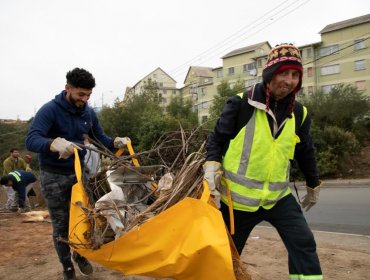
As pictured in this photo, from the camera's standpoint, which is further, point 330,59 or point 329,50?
point 329,50

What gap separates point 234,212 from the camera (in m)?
2.83

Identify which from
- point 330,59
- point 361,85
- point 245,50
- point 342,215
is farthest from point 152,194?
point 245,50

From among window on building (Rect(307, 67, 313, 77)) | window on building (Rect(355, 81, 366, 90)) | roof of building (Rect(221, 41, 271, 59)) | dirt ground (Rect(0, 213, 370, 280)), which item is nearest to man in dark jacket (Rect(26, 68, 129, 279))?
dirt ground (Rect(0, 213, 370, 280))

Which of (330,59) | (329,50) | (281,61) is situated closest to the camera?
(281,61)

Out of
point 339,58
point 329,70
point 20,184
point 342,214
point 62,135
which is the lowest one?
point 342,214

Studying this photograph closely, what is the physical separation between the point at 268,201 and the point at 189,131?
4.54 feet

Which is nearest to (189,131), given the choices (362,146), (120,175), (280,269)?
(120,175)

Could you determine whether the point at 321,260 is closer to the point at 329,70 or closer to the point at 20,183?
the point at 20,183

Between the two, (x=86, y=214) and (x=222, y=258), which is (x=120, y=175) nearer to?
(x=86, y=214)

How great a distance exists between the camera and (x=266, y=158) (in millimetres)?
2682

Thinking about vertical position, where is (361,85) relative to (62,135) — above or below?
above

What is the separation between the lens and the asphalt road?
23.0 feet

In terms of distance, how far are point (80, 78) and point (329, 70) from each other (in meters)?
46.8

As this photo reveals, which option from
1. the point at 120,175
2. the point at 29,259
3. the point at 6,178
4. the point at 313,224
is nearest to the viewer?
the point at 120,175
